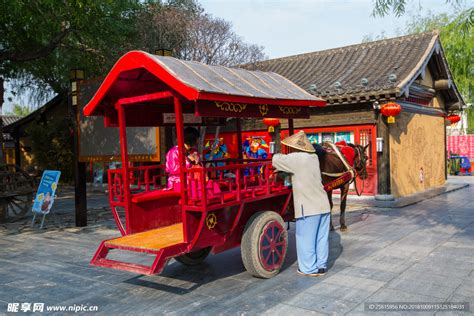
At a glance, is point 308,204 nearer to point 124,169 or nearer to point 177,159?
point 177,159

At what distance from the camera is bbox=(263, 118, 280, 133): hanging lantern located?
1259cm

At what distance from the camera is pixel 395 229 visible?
26.0ft

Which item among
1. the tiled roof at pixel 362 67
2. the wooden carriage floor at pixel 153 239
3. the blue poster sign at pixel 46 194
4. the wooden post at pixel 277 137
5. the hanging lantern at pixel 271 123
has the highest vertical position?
the tiled roof at pixel 362 67

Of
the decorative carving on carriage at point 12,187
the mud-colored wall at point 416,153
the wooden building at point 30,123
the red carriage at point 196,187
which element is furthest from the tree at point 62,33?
the wooden building at point 30,123

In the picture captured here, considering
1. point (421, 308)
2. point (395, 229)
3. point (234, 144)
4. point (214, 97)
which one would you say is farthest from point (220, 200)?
point (234, 144)

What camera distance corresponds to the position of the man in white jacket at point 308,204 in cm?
500

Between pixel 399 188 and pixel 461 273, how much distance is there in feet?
23.2

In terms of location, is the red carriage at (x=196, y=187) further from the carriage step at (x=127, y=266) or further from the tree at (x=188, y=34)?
the tree at (x=188, y=34)

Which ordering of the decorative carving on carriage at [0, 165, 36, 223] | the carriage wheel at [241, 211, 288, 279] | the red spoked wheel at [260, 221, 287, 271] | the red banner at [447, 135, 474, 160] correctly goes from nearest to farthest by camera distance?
the carriage wheel at [241, 211, 288, 279] < the red spoked wheel at [260, 221, 287, 271] < the decorative carving on carriage at [0, 165, 36, 223] < the red banner at [447, 135, 474, 160]

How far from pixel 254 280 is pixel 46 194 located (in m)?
5.29

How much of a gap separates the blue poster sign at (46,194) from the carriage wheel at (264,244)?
16.6 feet

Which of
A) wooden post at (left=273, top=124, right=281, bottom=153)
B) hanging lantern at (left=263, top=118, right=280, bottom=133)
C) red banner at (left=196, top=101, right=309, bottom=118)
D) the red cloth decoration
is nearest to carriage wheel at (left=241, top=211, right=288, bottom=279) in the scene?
red banner at (left=196, top=101, right=309, bottom=118)

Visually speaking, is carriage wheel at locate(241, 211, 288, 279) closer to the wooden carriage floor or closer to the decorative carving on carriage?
the wooden carriage floor

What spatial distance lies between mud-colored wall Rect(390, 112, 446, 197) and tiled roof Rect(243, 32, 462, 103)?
1251 mm
